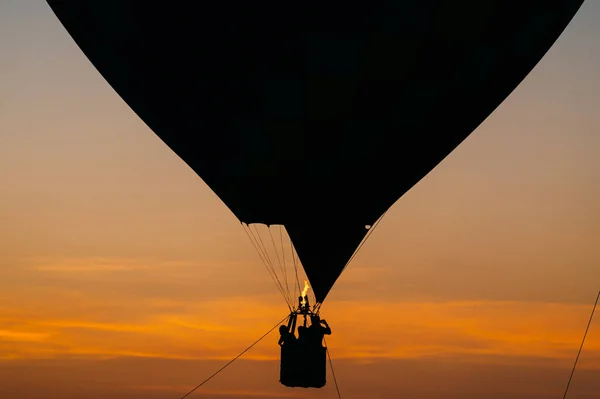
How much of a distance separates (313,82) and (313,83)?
0.9 inches

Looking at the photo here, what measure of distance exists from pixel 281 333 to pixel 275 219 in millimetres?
2217

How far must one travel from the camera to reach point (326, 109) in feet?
102

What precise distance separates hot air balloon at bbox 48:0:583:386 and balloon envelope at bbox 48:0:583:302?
3cm

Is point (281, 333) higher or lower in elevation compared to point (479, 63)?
lower

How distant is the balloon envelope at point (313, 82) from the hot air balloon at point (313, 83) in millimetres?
25

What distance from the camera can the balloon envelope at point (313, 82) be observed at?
30.1 m

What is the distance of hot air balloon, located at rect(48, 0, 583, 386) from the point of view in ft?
98.9

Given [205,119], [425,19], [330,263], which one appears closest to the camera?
[425,19]

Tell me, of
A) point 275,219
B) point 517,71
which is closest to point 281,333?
point 275,219

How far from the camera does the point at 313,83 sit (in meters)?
30.6

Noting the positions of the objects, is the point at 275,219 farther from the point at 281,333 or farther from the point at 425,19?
the point at 425,19

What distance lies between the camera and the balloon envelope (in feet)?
98.9

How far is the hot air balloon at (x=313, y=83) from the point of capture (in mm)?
30141

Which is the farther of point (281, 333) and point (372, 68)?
point (281, 333)
